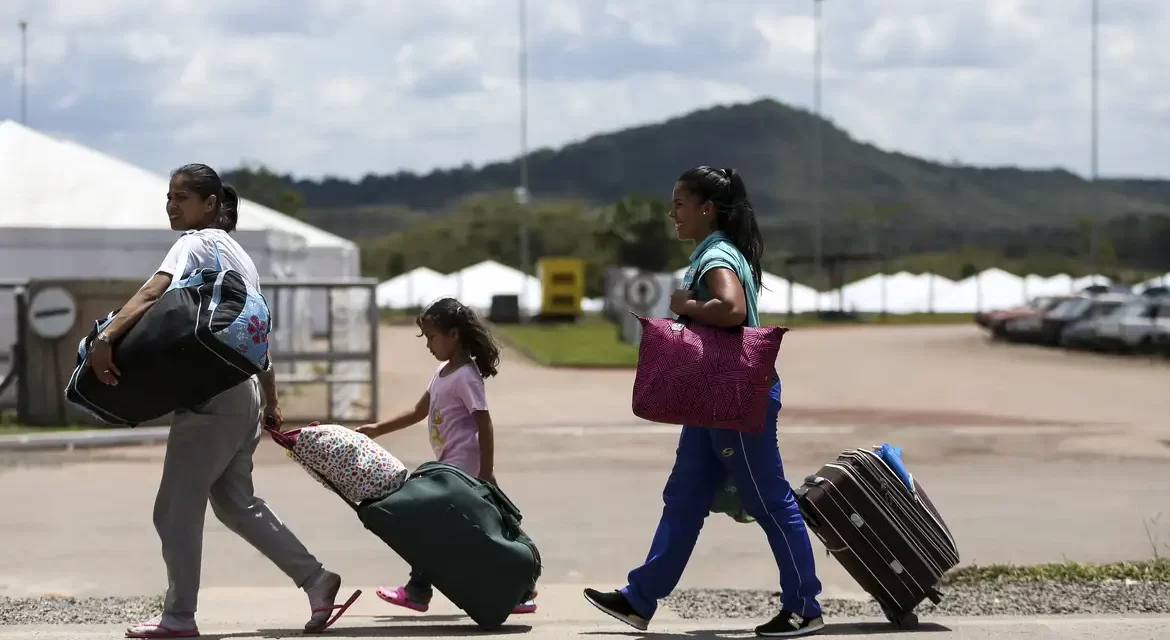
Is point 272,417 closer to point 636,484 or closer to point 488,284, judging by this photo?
point 636,484

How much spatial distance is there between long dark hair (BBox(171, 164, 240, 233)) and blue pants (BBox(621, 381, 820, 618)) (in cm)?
190

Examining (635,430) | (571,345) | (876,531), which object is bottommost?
(571,345)

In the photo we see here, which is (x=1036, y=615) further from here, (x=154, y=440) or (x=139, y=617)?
(x=154, y=440)

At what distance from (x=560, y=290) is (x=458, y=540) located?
52.0 metres

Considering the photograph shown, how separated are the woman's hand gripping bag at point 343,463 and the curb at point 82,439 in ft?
29.8

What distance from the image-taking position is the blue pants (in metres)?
5.72

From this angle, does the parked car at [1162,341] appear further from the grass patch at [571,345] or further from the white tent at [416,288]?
the white tent at [416,288]

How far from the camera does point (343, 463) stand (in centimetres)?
583

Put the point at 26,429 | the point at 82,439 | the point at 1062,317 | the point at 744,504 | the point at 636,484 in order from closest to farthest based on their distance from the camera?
the point at 744,504, the point at 636,484, the point at 82,439, the point at 26,429, the point at 1062,317

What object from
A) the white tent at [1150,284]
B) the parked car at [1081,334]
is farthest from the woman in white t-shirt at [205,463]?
the white tent at [1150,284]

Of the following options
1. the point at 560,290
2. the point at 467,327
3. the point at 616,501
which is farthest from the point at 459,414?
the point at 560,290

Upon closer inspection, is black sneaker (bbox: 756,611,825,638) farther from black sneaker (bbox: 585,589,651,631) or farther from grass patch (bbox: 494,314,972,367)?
grass patch (bbox: 494,314,972,367)

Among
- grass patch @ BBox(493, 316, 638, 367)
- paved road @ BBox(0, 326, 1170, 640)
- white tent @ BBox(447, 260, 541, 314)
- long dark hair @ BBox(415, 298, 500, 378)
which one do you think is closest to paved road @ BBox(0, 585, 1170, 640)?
paved road @ BBox(0, 326, 1170, 640)

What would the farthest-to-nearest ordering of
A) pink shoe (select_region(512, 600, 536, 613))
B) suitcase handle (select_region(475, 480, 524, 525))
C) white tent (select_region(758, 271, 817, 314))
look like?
white tent (select_region(758, 271, 817, 314)), pink shoe (select_region(512, 600, 536, 613)), suitcase handle (select_region(475, 480, 524, 525))
